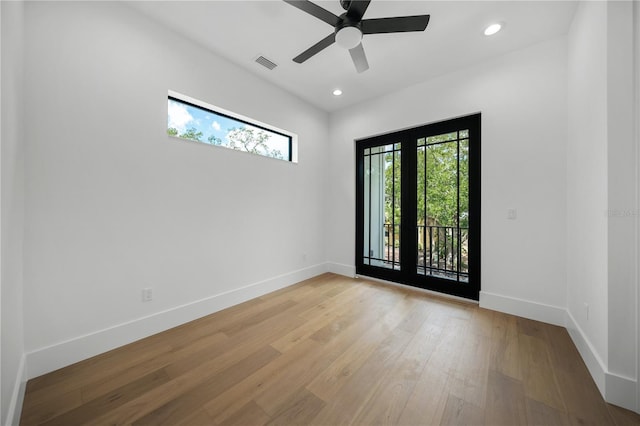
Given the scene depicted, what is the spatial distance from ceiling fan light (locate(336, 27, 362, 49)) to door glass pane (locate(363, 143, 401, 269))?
1937mm

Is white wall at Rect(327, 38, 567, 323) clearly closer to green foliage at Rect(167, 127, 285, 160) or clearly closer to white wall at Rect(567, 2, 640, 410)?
white wall at Rect(567, 2, 640, 410)

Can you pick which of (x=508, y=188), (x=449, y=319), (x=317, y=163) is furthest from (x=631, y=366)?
(x=317, y=163)

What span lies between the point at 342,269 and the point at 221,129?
2859mm

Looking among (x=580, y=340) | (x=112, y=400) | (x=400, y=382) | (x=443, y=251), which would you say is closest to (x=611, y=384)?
(x=580, y=340)

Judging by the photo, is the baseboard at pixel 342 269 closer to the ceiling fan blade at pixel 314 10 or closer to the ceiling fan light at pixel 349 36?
the ceiling fan light at pixel 349 36

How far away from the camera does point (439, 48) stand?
2.59 meters

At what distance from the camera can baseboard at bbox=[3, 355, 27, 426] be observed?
1268 mm

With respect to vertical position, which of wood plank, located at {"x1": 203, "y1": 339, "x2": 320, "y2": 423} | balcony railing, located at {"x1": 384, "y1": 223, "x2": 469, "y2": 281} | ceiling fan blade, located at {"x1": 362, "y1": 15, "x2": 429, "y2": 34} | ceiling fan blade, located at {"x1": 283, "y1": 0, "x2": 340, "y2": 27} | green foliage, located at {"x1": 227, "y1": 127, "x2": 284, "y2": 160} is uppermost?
ceiling fan blade, located at {"x1": 283, "y1": 0, "x2": 340, "y2": 27}

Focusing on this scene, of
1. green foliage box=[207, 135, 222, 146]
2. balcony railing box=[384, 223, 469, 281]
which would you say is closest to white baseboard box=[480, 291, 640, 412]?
balcony railing box=[384, 223, 469, 281]

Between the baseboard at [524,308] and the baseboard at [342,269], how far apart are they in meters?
1.83

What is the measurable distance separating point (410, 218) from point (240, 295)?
2.56m

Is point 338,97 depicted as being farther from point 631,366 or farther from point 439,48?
point 631,366

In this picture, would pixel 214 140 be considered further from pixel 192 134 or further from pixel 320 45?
pixel 320 45

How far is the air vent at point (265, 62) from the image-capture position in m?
2.77
